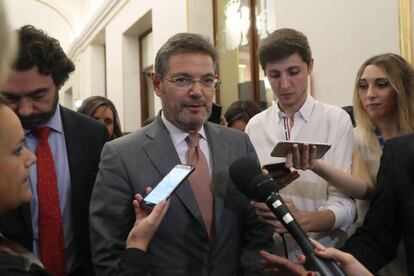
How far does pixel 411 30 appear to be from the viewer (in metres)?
2.71

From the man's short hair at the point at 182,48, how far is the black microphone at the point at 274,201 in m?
0.50

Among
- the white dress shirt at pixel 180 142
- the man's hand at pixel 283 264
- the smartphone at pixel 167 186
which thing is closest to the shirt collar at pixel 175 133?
the white dress shirt at pixel 180 142

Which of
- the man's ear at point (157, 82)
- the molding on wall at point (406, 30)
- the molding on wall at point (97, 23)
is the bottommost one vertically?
the man's ear at point (157, 82)

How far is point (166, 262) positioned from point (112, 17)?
295 inches

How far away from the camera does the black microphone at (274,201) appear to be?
1027 millimetres

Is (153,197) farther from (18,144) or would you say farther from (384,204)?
(384,204)

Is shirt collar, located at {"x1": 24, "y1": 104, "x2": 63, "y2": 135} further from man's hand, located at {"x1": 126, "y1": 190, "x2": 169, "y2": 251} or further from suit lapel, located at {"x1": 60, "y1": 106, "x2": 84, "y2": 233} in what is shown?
man's hand, located at {"x1": 126, "y1": 190, "x2": 169, "y2": 251}

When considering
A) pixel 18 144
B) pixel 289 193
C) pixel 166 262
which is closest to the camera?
pixel 18 144

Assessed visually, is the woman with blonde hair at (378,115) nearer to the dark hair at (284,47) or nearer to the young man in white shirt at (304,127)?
the young man in white shirt at (304,127)

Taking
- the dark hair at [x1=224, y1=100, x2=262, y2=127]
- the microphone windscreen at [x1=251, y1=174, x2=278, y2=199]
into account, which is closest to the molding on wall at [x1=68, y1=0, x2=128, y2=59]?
the dark hair at [x1=224, y1=100, x2=262, y2=127]

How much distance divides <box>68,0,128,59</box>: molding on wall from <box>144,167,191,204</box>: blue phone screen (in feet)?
22.1

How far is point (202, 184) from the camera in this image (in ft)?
5.35

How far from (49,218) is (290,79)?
1098mm

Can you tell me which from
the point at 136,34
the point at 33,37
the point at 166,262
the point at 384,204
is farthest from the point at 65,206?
the point at 136,34
